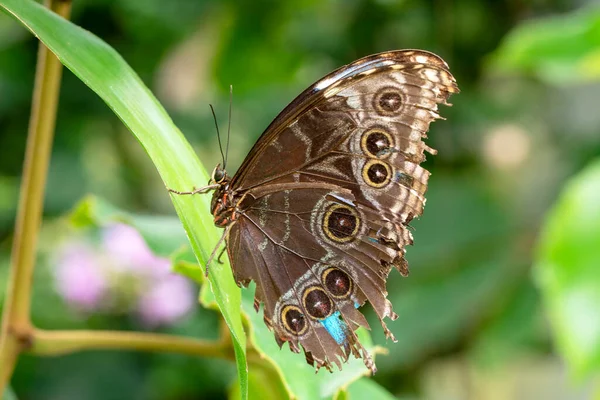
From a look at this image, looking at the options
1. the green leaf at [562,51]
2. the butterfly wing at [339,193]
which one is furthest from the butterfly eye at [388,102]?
the green leaf at [562,51]

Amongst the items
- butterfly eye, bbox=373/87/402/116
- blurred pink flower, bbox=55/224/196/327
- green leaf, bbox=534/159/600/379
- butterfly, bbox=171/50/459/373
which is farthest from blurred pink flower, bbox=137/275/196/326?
butterfly eye, bbox=373/87/402/116

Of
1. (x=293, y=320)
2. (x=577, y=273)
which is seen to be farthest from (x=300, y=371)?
(x=577, y=273)

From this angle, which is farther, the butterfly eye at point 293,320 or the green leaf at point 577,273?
the green leaf at point 577,273

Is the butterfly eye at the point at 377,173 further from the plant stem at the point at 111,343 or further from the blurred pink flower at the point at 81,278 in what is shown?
the blurred pink flower at the point at 81,278

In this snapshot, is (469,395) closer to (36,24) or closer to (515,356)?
(515,356)

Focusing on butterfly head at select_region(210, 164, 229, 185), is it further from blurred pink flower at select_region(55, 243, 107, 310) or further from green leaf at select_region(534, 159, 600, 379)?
blurred pink flower at select_region(55, 243, 107, 310)

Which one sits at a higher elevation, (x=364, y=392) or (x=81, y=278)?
(x=81, y=278)

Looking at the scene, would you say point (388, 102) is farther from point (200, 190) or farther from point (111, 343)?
point (111, 343)
